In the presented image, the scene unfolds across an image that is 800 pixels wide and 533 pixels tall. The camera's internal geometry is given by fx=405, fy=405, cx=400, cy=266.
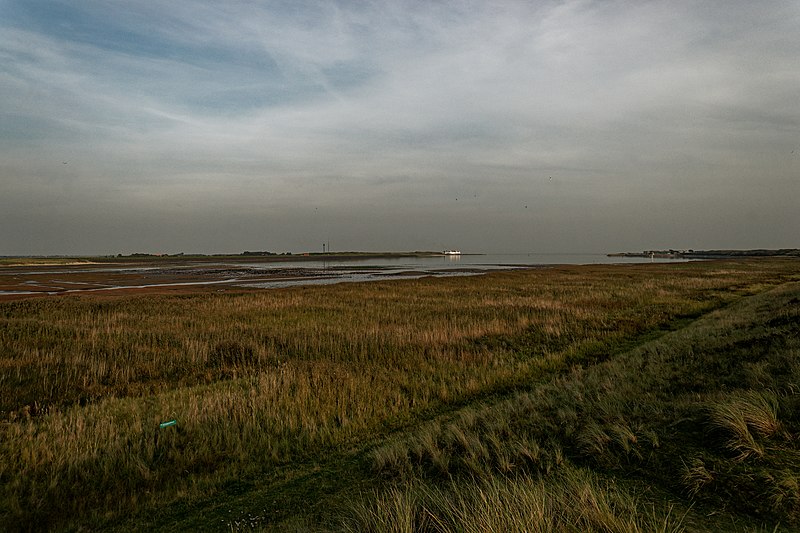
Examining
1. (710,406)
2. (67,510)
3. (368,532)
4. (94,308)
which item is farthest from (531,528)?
(94,308)

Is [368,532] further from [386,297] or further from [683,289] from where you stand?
[683,289]

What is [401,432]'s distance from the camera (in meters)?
8.75

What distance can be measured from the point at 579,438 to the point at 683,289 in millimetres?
38896

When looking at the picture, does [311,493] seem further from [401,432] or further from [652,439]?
[652,439]

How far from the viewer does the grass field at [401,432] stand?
15.6ft

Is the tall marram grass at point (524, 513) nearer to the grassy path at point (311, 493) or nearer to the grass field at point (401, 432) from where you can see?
the grass field at point (401, 432)

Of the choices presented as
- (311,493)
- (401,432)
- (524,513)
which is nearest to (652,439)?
(524,513)

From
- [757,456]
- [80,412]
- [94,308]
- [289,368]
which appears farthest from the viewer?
[94,308]

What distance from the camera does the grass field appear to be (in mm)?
4770

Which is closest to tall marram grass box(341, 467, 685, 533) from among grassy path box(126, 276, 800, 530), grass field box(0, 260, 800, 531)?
grass field box(0, 260, 800, 531)

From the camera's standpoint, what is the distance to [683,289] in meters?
37.7

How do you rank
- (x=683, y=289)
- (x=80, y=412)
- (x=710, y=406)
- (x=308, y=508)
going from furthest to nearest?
(x=683, y=289) → (x=80, y=412) → (x=710, y=406) → (x=308, y=508)

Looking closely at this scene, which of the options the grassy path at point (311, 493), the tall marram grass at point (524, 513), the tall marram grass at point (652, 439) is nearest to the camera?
the tall marram grass at point (524, 513)

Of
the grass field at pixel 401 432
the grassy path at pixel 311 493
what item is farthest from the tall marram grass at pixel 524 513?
the grassy path at pixel 311 493
